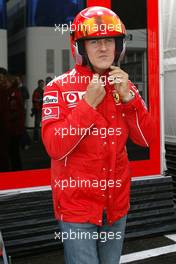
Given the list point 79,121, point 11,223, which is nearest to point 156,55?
point 11,223

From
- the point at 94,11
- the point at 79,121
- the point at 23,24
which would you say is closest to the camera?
the point at 79,121

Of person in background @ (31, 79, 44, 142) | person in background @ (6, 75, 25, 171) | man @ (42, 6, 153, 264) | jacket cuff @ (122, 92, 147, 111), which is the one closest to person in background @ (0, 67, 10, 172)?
person in background @ (6, 75, 25, 171)

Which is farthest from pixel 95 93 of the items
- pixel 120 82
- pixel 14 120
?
pixel 14 120

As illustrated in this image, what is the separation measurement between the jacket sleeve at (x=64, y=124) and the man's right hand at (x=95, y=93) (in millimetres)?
23

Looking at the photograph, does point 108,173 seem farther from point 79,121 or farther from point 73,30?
point 73,30

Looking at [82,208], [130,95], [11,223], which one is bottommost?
[11,223]

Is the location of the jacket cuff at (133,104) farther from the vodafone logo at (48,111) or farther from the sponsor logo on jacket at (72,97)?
the vodafone logo at (48,111)

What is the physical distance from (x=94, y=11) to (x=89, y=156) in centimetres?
61

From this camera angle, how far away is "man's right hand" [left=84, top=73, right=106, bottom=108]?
65.2 inches

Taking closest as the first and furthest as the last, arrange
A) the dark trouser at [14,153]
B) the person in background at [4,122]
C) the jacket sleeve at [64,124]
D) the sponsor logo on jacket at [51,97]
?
the jacket sleeve at [64,124] < the sponsor logo on jacket at [51,97] < the person in background at [4,122] < the dark trouser at [14,153]

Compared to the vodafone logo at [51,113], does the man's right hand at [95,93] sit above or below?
above

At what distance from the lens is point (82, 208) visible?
1.79 m

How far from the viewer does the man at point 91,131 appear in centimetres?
169

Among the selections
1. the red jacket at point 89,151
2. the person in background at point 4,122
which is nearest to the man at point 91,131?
the red jacket at point 89,151
